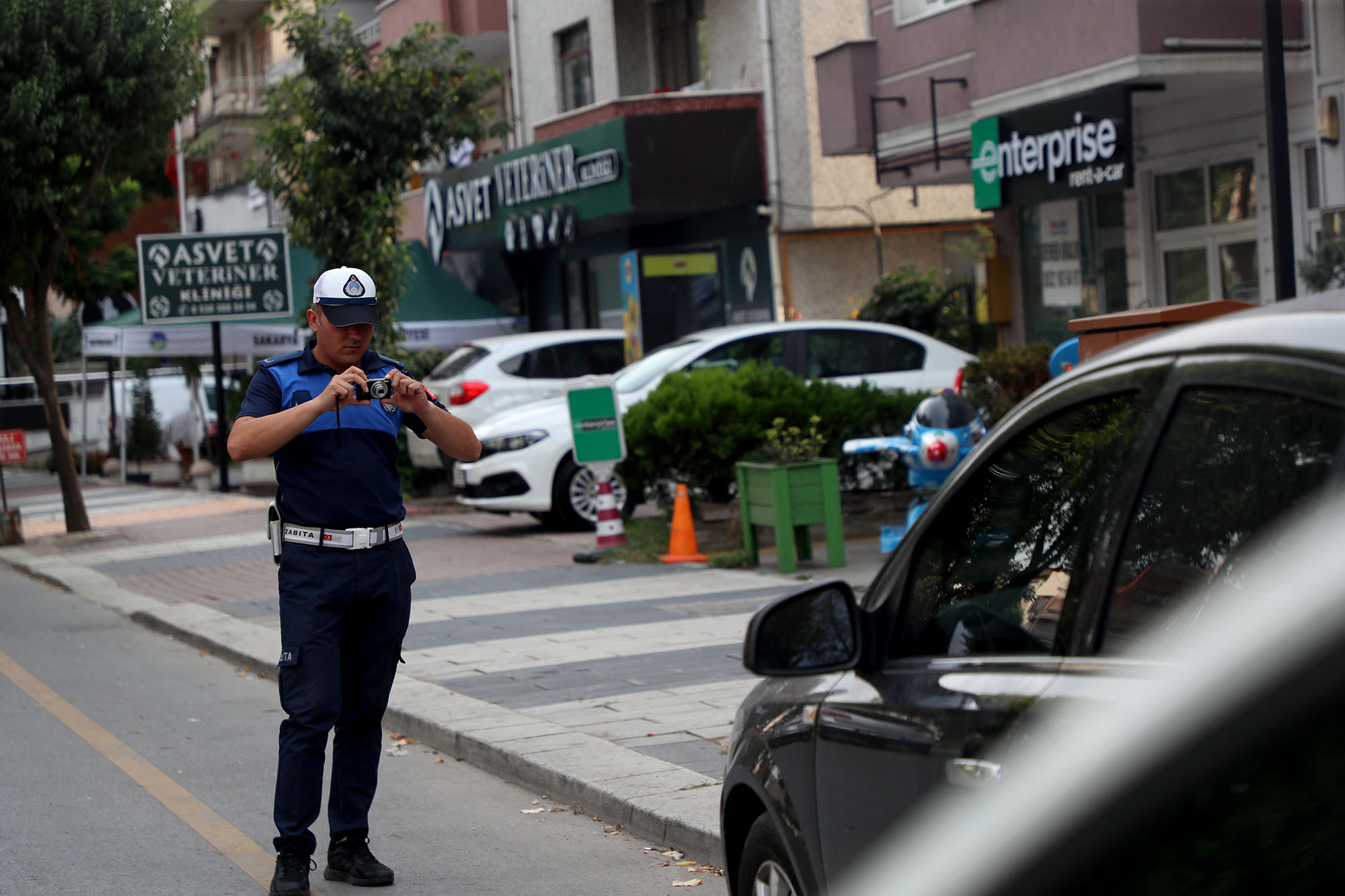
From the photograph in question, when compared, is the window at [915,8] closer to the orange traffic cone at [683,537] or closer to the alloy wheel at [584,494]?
the alloy wheel at [584,494]

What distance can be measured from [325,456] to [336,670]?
66 cm

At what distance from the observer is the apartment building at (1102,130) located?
38.9 ft

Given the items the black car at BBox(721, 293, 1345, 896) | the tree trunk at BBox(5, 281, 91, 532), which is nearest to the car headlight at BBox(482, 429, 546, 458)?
the tree trunk at BBox(5, 281, 91, 532)

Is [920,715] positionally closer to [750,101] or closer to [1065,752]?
[1065,752]

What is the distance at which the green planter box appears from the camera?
35.7 ft

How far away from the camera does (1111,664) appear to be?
6.88ft

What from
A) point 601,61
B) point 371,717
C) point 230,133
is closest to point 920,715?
point 371,717

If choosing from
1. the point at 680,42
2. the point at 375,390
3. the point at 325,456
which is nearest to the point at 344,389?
the point at 375,390

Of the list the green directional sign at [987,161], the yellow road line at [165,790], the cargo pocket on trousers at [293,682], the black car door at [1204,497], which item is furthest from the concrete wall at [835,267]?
the black car door at [1204,497]

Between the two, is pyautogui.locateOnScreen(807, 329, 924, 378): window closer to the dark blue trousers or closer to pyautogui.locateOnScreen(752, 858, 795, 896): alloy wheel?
the dark blue trousers

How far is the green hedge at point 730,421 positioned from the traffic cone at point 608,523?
30 centimetres

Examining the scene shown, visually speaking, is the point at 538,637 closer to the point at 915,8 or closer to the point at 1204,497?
the point at 1204,497

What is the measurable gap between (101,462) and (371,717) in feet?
93.1

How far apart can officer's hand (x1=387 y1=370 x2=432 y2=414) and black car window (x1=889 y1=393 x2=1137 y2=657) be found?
2261 millimetres
